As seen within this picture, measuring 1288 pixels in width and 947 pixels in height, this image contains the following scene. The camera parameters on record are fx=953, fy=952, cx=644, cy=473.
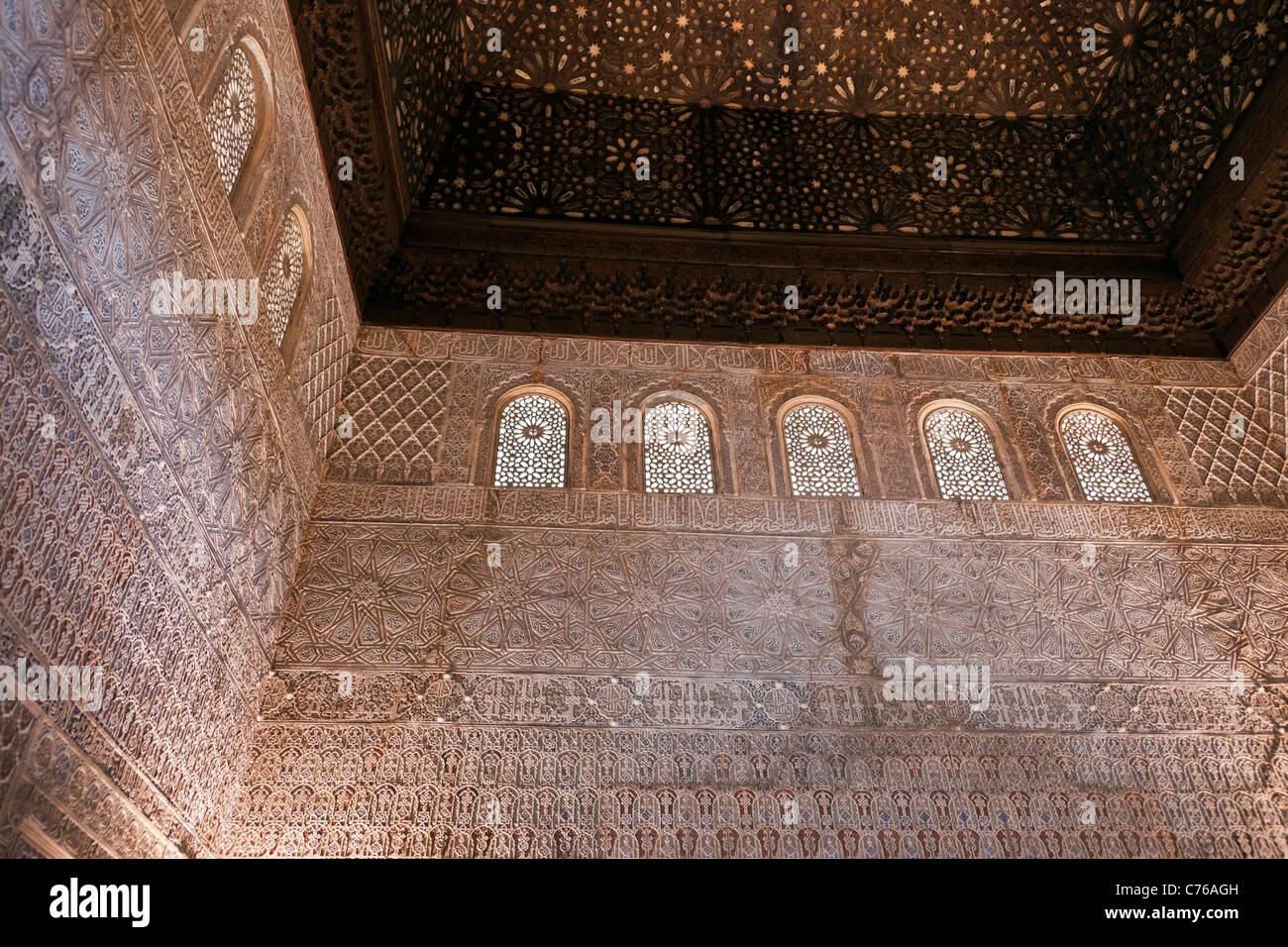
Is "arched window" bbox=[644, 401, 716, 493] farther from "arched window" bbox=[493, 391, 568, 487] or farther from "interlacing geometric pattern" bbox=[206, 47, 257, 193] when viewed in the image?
"interlacing geometric pattern" bbox=[206, 47, 257, 193]

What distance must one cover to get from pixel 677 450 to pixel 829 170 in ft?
8.39

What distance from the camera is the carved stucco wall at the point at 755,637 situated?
13.4ft

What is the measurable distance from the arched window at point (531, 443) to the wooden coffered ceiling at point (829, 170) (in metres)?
0.60

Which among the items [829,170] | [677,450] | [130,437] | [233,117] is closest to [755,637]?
[677,450]

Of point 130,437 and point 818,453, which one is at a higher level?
point 818,453

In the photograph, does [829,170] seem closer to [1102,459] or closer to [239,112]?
[1102,459]

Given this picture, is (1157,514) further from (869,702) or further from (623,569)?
(623,569)

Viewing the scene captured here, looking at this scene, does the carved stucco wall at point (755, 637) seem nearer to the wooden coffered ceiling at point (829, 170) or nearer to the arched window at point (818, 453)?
the arched window at point (818, 453)

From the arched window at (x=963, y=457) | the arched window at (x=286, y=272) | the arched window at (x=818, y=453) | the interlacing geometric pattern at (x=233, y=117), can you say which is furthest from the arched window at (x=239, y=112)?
the arched window at (x=963, y=457)

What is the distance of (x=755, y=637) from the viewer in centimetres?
465

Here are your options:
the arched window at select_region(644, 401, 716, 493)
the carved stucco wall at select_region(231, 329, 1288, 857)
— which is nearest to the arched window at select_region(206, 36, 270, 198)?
the carved stucco wall at select_region(231, 329, 1288, 857)

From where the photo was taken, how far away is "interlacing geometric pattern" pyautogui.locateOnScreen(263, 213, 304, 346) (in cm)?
447
